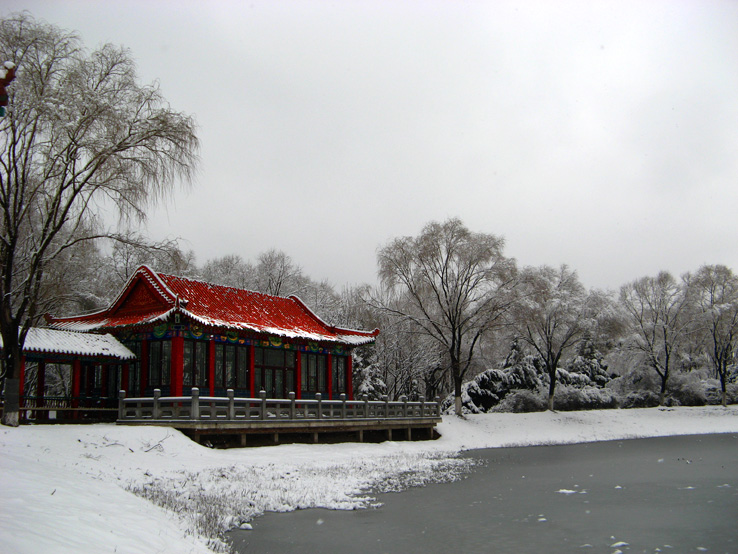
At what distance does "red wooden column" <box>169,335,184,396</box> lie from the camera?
23.8m

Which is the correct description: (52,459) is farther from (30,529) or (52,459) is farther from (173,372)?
(173,372)

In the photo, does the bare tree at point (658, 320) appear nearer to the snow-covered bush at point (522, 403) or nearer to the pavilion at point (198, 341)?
the snow-covered bush at point (522, 403)

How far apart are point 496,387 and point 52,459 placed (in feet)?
113

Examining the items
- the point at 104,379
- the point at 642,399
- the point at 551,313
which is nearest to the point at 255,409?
the point at 104,379

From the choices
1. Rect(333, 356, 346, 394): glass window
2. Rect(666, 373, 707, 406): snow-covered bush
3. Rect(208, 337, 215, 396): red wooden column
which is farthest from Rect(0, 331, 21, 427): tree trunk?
Rect(666, 373, 707, 406): snow-covered bush

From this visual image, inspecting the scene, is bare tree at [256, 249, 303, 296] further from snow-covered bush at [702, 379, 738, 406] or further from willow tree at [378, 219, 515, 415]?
snow-covered bush at [702, 379, 738, 406]

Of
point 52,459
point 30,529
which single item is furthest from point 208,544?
point 52,459

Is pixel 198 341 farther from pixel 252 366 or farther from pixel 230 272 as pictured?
pixel 230 272

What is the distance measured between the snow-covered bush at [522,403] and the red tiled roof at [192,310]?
16028 mm

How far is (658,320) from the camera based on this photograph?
49.4 meters

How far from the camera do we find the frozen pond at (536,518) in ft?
32.7

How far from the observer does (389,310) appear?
37.4 metres

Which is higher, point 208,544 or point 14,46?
point 14,46

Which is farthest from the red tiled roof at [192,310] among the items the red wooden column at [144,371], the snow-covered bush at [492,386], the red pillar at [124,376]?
the snow-covered bush at [492,386]
